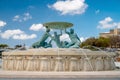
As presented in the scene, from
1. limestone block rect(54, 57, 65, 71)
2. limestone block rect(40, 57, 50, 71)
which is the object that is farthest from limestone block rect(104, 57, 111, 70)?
limestone block rect(40, 57, 50, 71)

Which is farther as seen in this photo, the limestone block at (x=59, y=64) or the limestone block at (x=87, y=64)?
the limestone block at (x=87, y=64)

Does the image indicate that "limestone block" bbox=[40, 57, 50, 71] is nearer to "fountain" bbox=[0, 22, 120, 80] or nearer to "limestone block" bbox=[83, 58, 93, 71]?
"fountain" bbox=[0, 22, 120, 80]

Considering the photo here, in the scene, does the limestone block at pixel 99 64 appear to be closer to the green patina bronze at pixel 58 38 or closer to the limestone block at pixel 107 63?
the limestone block at pixel 107 63

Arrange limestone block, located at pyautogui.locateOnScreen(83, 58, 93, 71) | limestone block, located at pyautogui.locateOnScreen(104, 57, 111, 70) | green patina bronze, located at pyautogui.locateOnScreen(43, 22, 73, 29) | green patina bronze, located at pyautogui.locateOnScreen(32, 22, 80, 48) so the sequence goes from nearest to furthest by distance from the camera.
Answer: limestone block, located at pyautogui.locateOnScreen(83, 58, 93, 71)
limestone block, located at pyautogui.locateOnScreen(104, 57, 111, 70)
green patina bronze, located at pyautogui.locateOnScreen(32, 22, 80, 48)
green patina bronze, located at pyautogui.locateOnScreen(43, 22, 73, 29)

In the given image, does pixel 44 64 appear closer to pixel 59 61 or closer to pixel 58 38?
pixel 59 61

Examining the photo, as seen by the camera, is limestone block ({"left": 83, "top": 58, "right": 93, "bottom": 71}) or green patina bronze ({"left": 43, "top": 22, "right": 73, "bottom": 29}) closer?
limestone block ({"left": 83, "top": 58, "right": 93, "bottom": 71})

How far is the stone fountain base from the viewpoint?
16.1m

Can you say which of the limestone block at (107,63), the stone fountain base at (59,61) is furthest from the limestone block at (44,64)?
the limestone block at (107,63)

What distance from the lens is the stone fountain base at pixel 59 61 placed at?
16109mm

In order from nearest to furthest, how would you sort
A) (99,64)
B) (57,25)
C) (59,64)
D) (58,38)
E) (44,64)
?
1. (59,64)
2. (44,64)
3. (99,64)
4. (58,38)
5. (57,25)

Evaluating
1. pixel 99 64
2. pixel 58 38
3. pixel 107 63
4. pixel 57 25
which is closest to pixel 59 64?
pixel 99 64

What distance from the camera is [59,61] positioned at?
16.1 metres

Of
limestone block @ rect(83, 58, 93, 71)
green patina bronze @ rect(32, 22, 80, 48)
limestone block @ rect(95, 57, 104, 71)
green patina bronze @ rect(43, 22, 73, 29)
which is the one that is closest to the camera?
limestone block @ rect(83, 58, 93, 71)

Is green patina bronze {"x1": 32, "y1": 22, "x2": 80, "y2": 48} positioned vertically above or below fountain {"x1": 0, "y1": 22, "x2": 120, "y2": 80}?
above
